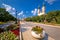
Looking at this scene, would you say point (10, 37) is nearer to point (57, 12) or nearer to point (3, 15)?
point (57, 12)

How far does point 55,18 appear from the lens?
46.6 metres

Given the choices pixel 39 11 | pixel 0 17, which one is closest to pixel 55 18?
pixel 0 17

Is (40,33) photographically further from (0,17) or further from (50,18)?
(0,17)

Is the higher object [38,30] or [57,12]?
[57,12]

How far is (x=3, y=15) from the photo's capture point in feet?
190

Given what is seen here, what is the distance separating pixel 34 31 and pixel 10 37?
2.57 m

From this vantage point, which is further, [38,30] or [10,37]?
[38,30]

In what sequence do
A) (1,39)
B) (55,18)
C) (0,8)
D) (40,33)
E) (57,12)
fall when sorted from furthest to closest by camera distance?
1. (0,8)
2. (57,12)
3. (55,18)
4. (40,33)
5. (1,39)

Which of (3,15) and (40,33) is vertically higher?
(3,15)

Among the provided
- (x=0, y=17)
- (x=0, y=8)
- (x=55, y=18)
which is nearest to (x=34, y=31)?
(x=55, y=18)

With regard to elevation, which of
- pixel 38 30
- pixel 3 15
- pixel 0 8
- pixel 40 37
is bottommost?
pixel 40 37

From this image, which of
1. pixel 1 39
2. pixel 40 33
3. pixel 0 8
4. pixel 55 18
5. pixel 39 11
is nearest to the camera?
pixel 1 39

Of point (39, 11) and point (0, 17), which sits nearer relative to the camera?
point (0, 17)

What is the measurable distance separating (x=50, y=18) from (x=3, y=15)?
2468 centimetres
